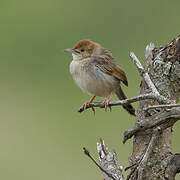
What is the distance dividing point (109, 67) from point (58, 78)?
A: 387 cm

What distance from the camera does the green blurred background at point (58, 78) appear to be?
804cm

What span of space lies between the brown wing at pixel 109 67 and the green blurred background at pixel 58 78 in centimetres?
125

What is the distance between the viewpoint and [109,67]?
6.17m

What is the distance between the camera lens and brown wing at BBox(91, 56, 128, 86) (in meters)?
6.06

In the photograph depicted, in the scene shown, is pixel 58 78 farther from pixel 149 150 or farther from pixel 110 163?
pixel 149 150

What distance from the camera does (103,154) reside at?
164 inches

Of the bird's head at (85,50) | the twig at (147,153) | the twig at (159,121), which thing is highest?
the bird's head at (85,50)

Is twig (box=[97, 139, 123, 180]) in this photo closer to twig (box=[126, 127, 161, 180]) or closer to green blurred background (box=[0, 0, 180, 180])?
twig (box=[126, 127, 161, 180])

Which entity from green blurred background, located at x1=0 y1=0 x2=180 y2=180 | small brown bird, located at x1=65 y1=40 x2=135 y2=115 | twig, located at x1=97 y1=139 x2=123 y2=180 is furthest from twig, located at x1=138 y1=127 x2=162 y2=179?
→ green blurred background, located at x1=0 y1=0 x2=180 y2=180

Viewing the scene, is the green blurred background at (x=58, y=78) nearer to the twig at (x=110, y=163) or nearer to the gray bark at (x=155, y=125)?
the twig at (x=110, y=163)

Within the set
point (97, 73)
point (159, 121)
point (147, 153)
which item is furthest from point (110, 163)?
point (97, 73)

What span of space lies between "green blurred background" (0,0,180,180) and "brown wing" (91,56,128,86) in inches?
49.2

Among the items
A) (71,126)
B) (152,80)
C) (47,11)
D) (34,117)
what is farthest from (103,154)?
(47,11)

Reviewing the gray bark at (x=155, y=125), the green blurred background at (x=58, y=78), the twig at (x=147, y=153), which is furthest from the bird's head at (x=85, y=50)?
the twig at (x=147, y=153)
